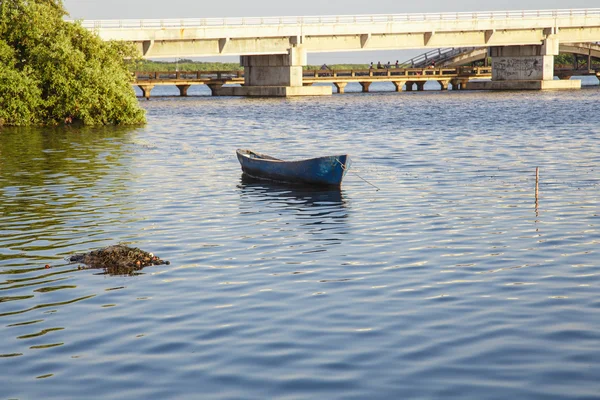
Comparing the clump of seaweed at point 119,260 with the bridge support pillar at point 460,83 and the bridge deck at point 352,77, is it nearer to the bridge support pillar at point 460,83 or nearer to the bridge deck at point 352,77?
the bridge deck at point 352,77

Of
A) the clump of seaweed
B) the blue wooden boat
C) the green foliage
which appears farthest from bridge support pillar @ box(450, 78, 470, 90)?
the clump of seaweed

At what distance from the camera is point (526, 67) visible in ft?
381

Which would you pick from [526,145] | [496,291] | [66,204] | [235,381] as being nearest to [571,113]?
[526,145]

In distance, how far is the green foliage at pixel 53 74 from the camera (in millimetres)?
51531

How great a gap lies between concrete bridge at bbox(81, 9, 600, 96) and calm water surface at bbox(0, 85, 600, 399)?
62514 mm

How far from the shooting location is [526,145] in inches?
1631

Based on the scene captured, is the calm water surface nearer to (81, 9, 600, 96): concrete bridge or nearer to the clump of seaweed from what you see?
the clump of seaweed

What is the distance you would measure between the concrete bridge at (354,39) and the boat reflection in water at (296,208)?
64.4 meters

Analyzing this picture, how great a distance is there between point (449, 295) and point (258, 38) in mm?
89743

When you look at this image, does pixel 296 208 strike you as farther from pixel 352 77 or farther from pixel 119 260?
pixel 352 77

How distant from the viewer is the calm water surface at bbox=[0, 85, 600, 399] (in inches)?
415

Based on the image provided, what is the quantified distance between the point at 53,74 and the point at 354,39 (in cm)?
5850

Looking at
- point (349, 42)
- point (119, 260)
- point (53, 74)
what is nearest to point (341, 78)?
point (349, 42)

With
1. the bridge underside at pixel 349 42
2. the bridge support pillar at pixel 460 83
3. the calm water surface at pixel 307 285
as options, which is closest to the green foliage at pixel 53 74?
the calm water surface at pixel 307 285
